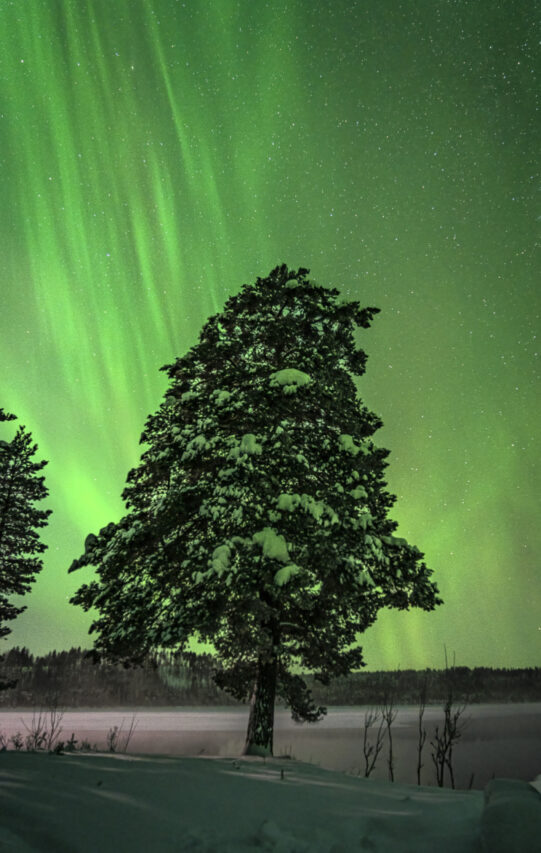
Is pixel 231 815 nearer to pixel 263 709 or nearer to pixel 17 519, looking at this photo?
pixel 263 709

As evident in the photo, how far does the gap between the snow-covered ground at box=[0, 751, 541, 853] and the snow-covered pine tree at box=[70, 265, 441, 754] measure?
436cm

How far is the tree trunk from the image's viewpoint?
1120cm

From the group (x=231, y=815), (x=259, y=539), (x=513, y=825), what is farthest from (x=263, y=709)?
(x=513, y=825)

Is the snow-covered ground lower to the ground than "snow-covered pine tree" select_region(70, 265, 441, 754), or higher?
lower

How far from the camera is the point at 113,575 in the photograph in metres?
12.4

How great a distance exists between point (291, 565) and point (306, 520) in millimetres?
1400

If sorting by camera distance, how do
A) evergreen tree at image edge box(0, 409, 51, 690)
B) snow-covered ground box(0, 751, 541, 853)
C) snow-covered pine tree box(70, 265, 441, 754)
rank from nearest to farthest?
snow-covered ground box(0, 751, 541, 853), snow-covered pine tree box(70, 265, 441, 754), evergreen tree at image edge box(0, 409, 51, 690)

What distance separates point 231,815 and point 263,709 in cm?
757

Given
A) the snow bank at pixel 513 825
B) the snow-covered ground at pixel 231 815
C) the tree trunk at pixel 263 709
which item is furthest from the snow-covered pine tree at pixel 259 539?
the snow bank at pixel 513 825

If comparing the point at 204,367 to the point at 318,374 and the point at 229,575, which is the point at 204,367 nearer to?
the point at 318,374

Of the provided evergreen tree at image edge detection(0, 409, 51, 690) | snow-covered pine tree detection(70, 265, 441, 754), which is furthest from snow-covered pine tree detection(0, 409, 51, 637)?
snow-covered pine tree detection(70, 265, 441, 754)

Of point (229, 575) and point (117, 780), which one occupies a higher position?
point (229, 575)

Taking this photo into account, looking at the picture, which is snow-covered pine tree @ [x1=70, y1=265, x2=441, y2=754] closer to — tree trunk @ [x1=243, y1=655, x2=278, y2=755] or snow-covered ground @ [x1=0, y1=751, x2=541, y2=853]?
tree trunk @ [x1=243, y1=655, x2=278, y2=755]

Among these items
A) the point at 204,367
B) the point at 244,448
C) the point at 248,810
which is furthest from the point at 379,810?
the point at 204,367
